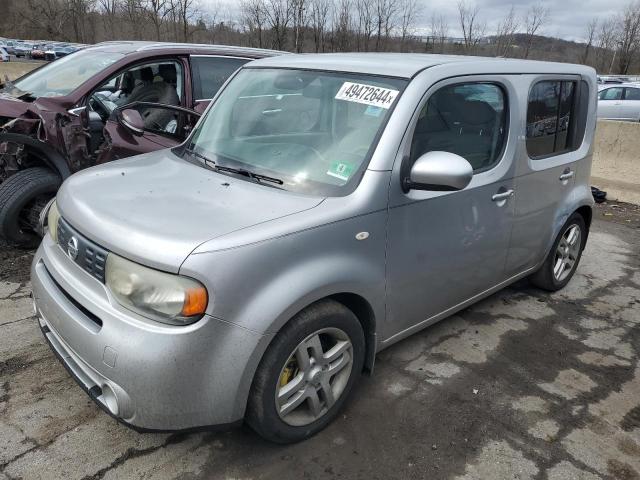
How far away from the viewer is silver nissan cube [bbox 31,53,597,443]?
2.06 meters

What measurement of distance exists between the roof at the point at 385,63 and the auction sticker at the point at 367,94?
0.35 ft

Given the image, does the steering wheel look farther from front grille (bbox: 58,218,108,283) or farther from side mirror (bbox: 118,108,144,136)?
front grille (bbox: 58,218,108,283)

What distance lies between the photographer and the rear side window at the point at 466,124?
9.25 ft

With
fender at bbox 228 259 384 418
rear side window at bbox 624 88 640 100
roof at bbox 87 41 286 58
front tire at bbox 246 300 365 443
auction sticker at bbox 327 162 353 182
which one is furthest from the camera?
rear side window at bbox 624 88 640 100

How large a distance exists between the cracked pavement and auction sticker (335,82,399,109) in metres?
1.61

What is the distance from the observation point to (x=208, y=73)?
5363mm

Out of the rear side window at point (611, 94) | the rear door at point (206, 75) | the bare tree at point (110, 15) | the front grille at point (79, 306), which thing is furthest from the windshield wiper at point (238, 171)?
the bare tree at point (110, 15)

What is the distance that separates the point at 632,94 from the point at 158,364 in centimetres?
1866

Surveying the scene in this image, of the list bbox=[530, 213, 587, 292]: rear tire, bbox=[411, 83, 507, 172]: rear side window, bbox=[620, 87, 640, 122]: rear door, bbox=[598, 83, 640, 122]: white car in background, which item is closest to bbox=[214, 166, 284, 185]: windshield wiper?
bbox=[411, 83, 507, 172]: rear side window

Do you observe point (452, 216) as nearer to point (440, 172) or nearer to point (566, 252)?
point (440, 172)

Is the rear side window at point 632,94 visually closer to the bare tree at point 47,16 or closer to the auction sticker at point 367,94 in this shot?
the auction sticker at point 367,94

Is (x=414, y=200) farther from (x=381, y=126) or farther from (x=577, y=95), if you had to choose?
(x=577, y=95)

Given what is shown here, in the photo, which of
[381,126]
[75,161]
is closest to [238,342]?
[381,126]

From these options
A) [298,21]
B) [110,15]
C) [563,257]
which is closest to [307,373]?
[563,257]
